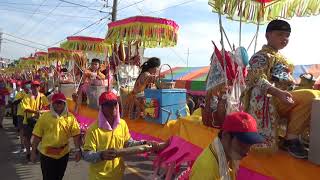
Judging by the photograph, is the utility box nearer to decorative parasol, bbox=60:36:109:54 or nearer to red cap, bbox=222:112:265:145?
red cap, bbox=222:112:265:145

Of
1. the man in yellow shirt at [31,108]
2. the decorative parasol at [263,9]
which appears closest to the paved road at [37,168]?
the man in yellow shirt at [31,108]

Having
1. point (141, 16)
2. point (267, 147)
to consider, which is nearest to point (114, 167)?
point (267, 147)

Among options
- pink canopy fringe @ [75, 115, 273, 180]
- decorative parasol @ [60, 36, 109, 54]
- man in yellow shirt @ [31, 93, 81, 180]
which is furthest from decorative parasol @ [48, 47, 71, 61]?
pink canopy fringe @ [75, 115, 273, 180]

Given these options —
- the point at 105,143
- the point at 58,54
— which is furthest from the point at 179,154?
the point at 58,54

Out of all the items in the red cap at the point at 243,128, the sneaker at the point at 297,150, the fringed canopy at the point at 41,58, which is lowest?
the sneaker at the point at 297,150

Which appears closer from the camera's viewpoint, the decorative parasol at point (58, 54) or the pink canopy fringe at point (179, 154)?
the pink canopy fringe at point (179, 154)

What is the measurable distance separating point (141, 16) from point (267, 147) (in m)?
4.81

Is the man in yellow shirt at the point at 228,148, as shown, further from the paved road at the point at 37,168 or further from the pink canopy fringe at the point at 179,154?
the paved road at the point at 37,168

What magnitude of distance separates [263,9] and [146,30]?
369 cm

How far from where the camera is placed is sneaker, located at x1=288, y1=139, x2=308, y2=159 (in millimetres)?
3426

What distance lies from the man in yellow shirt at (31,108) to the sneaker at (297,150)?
7.01 meters

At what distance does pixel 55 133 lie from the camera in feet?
18.3

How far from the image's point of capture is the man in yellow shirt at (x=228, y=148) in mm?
2330

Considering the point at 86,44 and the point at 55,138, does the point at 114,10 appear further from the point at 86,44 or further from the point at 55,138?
the point at 55,138
